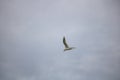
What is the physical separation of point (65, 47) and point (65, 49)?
1.06 ft

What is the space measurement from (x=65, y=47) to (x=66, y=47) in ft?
0.73

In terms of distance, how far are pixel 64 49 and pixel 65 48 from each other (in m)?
0.23

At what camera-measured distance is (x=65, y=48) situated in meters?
63.2

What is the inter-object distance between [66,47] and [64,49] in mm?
519

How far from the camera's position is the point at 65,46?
206ft

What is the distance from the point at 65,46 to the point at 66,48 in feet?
1.80

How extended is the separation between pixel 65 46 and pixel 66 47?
341mm

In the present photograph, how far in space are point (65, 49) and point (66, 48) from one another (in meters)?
0.23

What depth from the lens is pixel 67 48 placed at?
6300cm

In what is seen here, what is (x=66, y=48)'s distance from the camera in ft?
207

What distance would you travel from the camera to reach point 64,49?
63250mm

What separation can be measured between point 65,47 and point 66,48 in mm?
227
